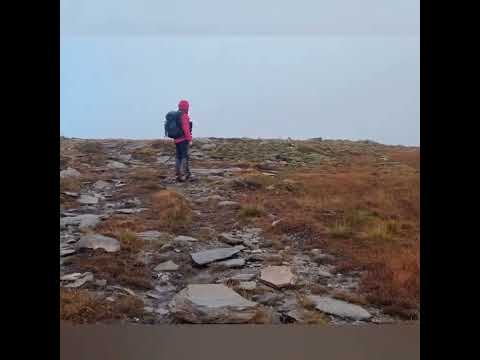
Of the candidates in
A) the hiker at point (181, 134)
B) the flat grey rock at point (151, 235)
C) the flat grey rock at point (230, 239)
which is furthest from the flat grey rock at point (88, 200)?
the flat grey rock at point (230, 239)

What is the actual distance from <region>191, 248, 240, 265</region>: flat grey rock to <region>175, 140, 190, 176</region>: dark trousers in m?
0.47

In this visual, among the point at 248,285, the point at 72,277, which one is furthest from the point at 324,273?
the point at 72,277

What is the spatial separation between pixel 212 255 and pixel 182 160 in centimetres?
57

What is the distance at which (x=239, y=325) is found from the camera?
2938 millimetres

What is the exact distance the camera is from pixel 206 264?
300 cm

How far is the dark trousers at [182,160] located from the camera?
10.2 ft

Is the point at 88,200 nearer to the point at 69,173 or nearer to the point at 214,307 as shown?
the point at 69,173

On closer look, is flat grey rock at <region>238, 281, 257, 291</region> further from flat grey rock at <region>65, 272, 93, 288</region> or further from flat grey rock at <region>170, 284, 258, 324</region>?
flat grey rock at <region>65, 272, 93, 288</region>

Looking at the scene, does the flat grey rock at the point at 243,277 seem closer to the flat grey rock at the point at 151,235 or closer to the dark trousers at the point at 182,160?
the flat grey rock at the point at 151,235

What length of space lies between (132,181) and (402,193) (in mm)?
1545

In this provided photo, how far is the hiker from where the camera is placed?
3041 mm

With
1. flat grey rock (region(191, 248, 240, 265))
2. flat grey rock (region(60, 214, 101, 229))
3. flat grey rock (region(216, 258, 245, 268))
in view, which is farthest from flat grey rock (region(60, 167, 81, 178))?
flat grey rock (region(216, 258, 245, 268))
